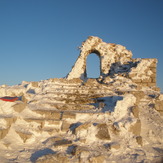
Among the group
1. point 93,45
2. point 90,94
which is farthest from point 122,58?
point 90,94

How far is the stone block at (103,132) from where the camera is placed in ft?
17.6

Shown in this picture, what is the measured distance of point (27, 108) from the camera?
6.96 metres

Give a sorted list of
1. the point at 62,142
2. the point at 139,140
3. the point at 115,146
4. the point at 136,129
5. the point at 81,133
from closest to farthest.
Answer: the point at 115,146 < the point at 62,142 < the point at 139,140 < the point at 81,133 < the point at 136,129

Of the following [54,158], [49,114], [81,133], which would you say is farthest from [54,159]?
[49,114]

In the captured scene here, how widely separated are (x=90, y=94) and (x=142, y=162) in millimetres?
5819

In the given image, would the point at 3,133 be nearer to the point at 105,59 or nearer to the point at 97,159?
the point at 97,159

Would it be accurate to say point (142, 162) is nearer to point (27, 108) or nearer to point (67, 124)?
point (67, 124)

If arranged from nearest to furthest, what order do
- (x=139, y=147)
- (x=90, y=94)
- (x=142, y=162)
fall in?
(x=142, y=162)
(x=139, y=147)
(x=90, y=94)

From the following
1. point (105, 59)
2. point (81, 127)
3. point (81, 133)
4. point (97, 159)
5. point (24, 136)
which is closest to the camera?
point (97, 159)

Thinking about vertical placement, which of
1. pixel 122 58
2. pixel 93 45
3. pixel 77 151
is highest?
pixel 93 45

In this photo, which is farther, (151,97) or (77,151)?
(151,97)

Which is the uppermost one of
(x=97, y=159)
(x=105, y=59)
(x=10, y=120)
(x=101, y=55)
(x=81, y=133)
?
(x=101, y=55)

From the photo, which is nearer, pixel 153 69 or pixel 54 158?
pixel 54 158

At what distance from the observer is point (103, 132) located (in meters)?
5.50
